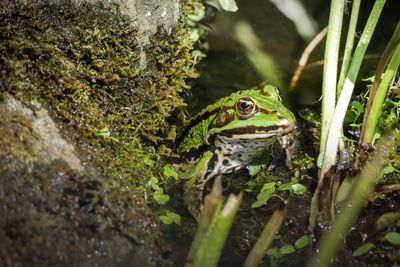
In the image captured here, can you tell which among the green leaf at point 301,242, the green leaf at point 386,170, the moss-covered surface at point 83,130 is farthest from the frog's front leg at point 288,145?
the green leaf at point 301,242

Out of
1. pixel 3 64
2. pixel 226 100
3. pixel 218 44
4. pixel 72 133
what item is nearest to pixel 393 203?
pixel 226 100

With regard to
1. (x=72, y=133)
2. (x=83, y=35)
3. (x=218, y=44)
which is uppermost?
(x=83, y=35)

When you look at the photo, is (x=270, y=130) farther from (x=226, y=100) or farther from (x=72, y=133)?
(x=72, y=133)

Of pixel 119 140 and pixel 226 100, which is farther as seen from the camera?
pixel 226 100

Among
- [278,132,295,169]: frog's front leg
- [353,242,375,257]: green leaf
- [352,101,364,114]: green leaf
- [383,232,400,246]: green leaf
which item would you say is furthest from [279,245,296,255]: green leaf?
[352,101,364,114]: green leaf

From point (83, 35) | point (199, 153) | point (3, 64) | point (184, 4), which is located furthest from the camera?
point (184, 4)

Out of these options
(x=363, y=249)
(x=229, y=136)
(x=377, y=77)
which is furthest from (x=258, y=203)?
(x=377, y=77)

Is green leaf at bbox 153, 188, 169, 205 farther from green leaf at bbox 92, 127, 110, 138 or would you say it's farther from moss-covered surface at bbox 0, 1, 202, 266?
green leaf at bbox 92, 127, 110, 138

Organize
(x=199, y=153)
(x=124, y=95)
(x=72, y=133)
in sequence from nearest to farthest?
(x=72, y=133), (x=124, y=95), (x=199, y=153)

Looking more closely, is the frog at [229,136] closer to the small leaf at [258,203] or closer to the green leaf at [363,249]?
A: the small leaf at [258,203]
